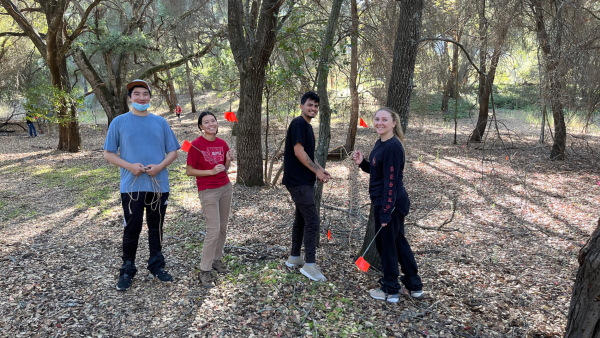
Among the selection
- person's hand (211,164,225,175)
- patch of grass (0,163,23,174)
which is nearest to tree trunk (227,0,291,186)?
person's hand (211,164,225,175)

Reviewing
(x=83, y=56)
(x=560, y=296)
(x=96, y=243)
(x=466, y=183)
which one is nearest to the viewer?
(x=560, y=296)

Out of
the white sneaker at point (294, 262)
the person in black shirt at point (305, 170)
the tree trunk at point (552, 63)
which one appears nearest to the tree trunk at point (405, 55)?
the person in black shirt at point (305, 170)

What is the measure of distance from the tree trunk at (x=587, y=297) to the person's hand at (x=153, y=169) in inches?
117

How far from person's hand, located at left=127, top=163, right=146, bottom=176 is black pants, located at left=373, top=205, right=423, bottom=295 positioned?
1.93 metres

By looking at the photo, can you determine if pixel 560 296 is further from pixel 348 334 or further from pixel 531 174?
pixel 531 174

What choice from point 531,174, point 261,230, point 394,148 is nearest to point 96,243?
point 261,230

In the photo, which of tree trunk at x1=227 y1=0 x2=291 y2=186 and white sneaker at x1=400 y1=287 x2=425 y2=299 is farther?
tree trunk at x1=227 y1=0 x2=291 y2=186

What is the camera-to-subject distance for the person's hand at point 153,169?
2.87 m

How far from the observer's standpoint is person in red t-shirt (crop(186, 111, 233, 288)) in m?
3.04

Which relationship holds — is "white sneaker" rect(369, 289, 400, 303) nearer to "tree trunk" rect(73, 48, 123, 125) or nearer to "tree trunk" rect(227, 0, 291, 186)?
"tree trunk" rect(227, 0, 291, 186)

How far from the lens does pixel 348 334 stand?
8.36ft

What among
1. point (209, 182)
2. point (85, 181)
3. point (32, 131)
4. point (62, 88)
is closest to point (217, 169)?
point (209, 182)

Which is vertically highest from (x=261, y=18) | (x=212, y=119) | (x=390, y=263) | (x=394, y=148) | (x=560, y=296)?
(x=261, y=18)

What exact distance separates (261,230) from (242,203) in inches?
58.5
